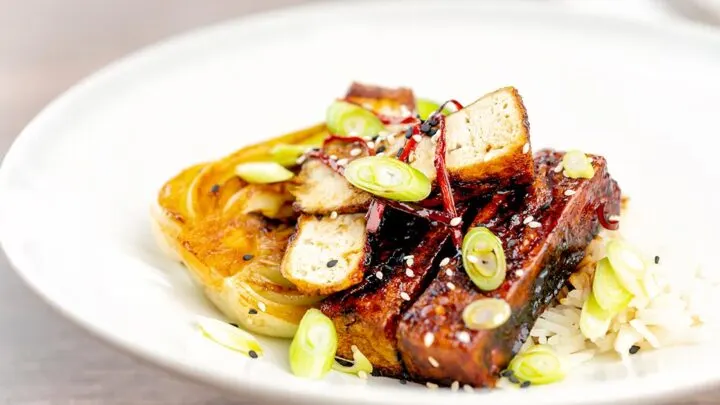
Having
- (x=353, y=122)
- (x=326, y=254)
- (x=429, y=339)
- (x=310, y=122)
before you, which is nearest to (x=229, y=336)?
(x=326, y=254)

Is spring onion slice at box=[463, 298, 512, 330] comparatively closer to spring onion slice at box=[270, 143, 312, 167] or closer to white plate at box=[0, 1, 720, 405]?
white plate at box=[0, 1, 720, 405]

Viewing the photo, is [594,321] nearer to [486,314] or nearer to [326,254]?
[486,314]

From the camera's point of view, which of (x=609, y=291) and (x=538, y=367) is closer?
(x=538, y=367)

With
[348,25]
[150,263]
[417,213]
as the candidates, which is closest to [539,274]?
[417,213]

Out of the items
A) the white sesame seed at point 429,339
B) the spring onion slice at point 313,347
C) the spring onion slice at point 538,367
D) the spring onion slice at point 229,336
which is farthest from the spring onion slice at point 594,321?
the spring onion slice at point 229,336

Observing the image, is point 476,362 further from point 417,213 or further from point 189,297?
point 189,297

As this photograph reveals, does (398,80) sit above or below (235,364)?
above
